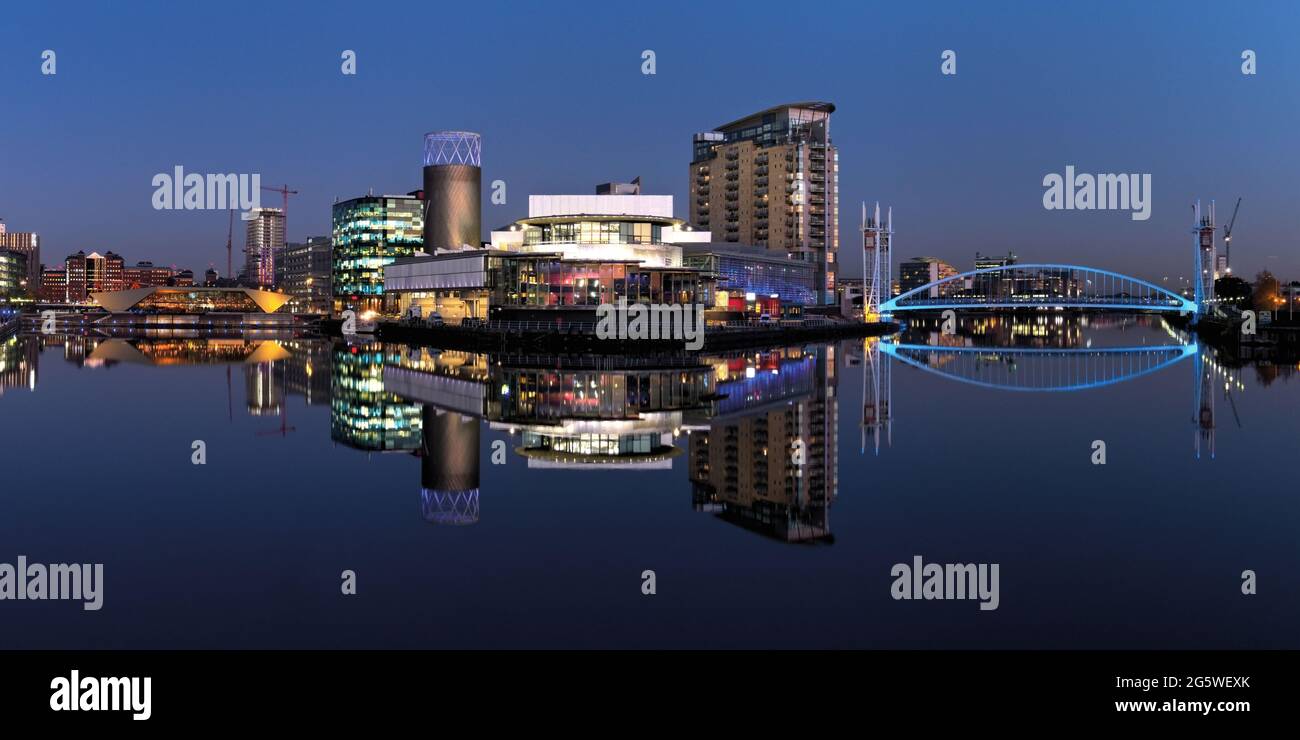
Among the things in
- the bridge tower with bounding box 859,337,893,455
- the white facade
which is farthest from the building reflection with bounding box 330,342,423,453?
the white facade

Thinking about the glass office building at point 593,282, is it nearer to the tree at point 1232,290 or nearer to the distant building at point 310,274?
the tree at point 1232,290

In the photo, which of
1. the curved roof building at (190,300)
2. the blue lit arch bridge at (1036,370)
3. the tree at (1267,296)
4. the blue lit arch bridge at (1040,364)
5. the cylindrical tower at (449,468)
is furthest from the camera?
the curved roof building at (190,300)

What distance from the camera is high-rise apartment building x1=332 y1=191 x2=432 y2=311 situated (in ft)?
434

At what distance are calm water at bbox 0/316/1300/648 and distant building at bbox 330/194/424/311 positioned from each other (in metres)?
105

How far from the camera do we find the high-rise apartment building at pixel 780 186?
397ft

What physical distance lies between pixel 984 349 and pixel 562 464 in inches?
2237

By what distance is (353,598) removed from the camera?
9227 millimetres

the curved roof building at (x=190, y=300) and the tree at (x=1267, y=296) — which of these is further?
the curved roof building at (x=190, y=300)

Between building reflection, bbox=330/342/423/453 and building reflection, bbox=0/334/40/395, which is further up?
building reflection, bbox=0/334/40/395

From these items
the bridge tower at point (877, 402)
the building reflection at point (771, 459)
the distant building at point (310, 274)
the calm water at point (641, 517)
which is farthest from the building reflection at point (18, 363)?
the distant building at point (310, 274)

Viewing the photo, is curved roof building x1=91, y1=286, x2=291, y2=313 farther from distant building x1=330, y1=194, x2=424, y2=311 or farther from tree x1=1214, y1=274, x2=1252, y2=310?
tree x1=1214, y1=274, x2=1252, y2=310

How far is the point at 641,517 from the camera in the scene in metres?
12.8

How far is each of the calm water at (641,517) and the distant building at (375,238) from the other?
105m
